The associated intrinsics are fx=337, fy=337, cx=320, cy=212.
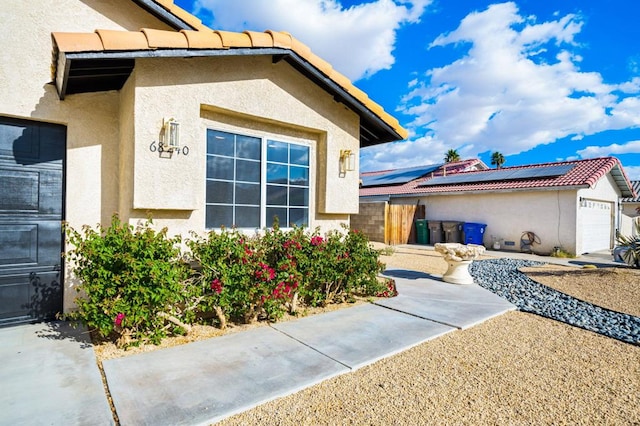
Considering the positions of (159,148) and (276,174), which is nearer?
(159,148)

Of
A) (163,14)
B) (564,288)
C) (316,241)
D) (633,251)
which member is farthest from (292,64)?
(633,251)

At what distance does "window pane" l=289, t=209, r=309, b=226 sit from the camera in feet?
25.2

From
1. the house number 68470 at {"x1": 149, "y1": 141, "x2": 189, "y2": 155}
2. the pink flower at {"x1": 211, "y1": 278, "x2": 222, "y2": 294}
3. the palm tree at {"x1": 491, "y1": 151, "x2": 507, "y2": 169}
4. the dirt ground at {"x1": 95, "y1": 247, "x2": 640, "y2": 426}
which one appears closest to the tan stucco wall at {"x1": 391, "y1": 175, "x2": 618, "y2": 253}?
the dirt ground at {"x1": 95, "y1": 247, "x2": 640, "y2": 426}

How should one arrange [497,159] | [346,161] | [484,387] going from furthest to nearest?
[497,159]
[346,161]
[484,387]

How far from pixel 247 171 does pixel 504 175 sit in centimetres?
1921

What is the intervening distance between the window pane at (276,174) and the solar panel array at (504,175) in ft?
56.7

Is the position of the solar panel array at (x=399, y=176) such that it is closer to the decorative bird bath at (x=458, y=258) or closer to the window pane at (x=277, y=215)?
the decorative bird bath at (x=458, y=258)

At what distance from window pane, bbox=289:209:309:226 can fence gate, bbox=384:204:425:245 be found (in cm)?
1420

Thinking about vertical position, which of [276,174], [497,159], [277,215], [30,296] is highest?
[497,159]

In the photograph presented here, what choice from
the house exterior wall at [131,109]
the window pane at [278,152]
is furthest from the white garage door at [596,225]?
the house exterior wall at [131,109]

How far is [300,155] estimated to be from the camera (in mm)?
7824

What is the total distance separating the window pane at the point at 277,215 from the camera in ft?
23.9

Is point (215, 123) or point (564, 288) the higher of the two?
point (215, 123)

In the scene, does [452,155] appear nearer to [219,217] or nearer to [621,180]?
[621,180]
